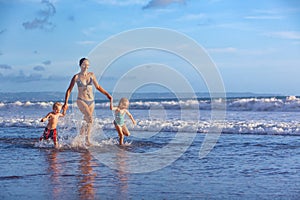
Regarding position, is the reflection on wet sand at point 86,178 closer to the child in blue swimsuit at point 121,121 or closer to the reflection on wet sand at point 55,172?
the reflection on wet sand at point 55,172

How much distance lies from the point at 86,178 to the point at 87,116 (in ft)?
13.4

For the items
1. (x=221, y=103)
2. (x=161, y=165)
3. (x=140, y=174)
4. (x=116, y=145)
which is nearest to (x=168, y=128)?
(x=116, y=145)

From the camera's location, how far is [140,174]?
692 cm

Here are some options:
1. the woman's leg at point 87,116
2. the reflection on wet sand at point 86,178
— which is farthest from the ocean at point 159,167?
the woman's leg at point 87,116

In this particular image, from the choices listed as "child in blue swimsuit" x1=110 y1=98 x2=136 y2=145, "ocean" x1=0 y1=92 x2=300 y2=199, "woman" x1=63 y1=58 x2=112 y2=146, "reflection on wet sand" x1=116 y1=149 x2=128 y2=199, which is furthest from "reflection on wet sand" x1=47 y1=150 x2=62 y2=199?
"child in blue swimsuit" x1=110 y1=98 x2=136 y2=145

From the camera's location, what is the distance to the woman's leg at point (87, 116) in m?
10.5

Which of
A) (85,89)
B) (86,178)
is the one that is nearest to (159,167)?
(86,178)

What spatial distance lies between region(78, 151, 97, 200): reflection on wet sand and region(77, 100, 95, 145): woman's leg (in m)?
1.66

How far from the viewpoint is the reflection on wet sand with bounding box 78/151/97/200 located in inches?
220

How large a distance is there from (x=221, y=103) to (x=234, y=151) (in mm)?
18638

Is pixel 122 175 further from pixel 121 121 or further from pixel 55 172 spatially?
pixel 121 121

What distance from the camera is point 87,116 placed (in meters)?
10.6

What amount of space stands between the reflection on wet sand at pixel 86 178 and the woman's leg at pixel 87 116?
5.46ft

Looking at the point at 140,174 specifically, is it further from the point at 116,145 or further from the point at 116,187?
the point at 116,145
